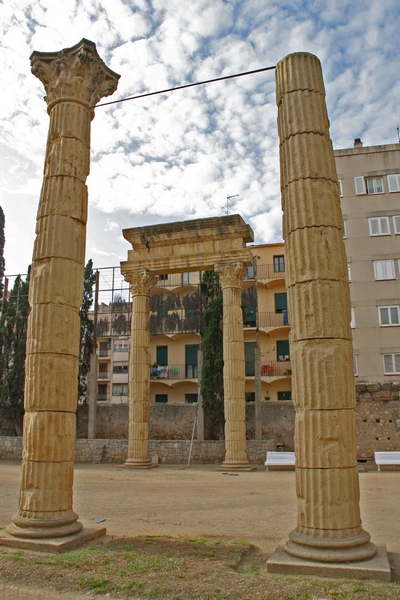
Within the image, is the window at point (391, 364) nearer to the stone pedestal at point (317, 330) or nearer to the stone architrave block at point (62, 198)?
the stone pedestal at point (317, 330)

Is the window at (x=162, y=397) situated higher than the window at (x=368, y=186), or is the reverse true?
the window at (x=368, y=186)

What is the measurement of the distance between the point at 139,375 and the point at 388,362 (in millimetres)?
13057

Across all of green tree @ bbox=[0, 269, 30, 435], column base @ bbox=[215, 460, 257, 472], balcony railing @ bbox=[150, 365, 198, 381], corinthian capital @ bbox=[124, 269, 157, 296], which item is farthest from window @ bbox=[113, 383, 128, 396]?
column base @ bbox=[215, 460, 257, 472]

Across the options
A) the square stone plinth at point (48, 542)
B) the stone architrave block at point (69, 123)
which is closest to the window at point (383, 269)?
the stone architrave block at point (69, 123)

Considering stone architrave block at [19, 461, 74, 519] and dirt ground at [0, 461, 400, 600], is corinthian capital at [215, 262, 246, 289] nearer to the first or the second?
dirt ground at [0, 461, 400, 600]

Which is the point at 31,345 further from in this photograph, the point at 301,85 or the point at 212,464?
the point at 212,464

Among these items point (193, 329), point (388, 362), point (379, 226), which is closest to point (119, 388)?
point (193, 329)

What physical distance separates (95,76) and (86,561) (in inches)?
291

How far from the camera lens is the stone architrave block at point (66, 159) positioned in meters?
8.20

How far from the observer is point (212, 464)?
20156mm

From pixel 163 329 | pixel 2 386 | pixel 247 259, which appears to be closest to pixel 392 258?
pixel 247 259

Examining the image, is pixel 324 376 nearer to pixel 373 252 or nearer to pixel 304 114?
pixel 304 114

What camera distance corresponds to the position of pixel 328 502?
582 centimetres

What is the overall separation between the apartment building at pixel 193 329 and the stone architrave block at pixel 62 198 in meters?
20.6
